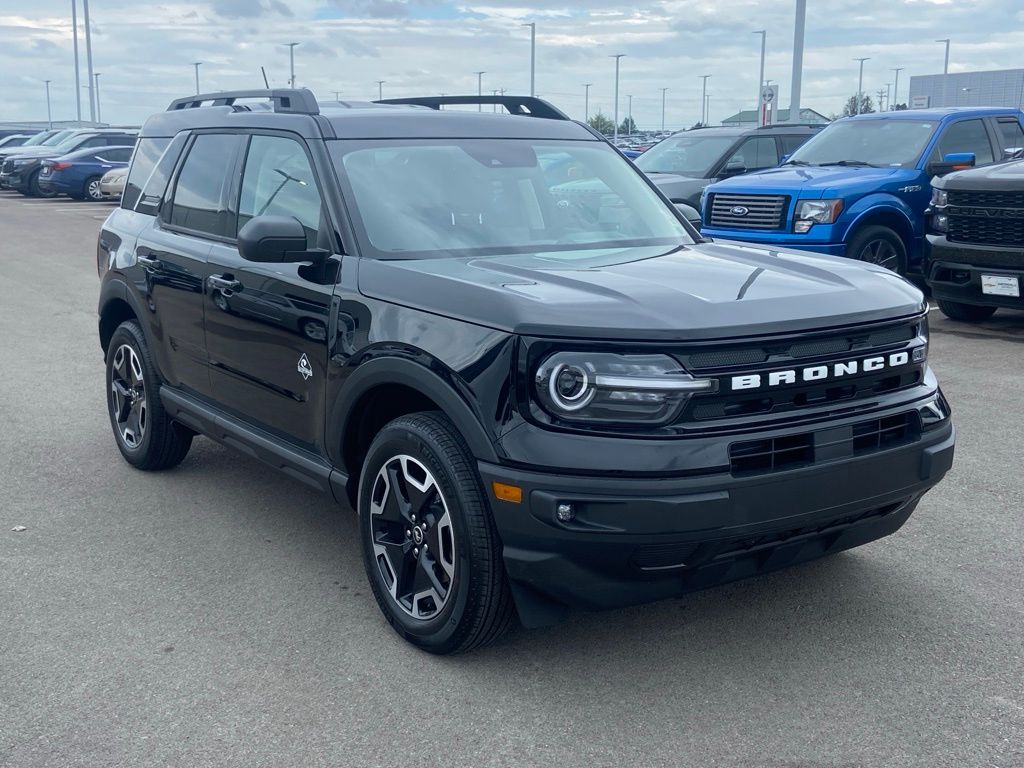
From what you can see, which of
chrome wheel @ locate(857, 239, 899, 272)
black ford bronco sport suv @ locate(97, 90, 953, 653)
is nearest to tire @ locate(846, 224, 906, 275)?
chrome wheel @ locate(857, 239, 899, 272)

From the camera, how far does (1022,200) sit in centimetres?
912

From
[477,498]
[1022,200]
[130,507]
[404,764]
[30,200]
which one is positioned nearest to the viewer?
[404,764]

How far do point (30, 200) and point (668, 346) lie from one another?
108ft

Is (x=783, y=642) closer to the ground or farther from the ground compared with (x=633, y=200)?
closer to the ground

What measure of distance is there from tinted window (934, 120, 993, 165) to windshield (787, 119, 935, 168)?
0.18 m

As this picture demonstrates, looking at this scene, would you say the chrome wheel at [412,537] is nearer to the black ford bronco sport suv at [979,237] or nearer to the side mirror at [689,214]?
the side mirror at [689,214]

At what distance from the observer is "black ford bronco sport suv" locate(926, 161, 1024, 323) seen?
9188mm

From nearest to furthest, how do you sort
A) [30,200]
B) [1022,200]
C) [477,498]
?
1. [477,498]
2. [1022,200]
3. [30,200]

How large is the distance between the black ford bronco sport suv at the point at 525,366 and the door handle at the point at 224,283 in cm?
2

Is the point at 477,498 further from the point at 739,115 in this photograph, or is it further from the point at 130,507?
the point at 739,115

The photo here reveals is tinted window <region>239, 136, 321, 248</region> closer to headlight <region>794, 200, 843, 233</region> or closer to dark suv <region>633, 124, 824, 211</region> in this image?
headlight <region>794, 200, 843, 233</region>

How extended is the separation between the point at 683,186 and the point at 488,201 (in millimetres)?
9824

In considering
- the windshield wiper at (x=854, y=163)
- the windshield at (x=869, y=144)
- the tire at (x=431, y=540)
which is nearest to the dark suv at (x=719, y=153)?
the windshield at (x=869, y=144)

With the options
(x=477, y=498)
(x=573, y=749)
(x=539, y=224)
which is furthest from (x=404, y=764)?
(x=539, y=224)
